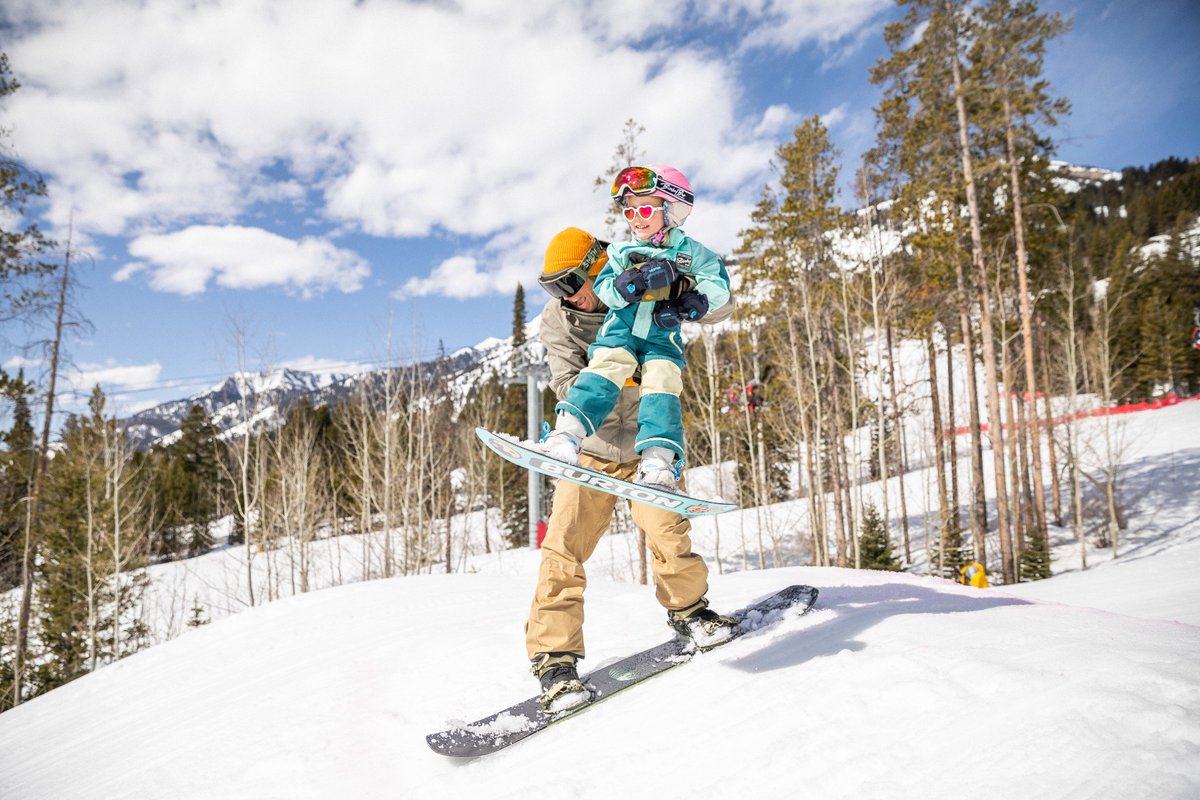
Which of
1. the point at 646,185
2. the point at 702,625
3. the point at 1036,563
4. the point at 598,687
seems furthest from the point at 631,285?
the point at 1036,563

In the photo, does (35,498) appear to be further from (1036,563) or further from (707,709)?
(1036,563)

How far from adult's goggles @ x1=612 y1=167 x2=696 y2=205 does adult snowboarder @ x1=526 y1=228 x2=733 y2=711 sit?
34 cm

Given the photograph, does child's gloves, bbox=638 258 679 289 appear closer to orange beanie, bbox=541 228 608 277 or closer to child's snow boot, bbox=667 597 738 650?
orange beanie, bbox=541 228 608 277

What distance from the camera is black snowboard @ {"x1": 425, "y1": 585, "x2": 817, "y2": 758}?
2.42 m

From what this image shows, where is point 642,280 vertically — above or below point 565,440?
above

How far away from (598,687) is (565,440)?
1256 mm

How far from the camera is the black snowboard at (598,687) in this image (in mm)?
2422

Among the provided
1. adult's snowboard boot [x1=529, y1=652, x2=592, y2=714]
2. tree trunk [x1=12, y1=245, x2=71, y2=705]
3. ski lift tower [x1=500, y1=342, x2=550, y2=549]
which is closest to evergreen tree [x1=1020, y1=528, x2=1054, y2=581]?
ski lift tower [x1=500, y1=342, x2=550, y2=549]

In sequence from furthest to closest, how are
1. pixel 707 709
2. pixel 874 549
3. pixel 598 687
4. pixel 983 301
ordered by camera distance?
pixel 874 549 → pixel 983 301 → pixel 598 687 → pixel 707 709

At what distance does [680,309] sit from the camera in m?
2.85

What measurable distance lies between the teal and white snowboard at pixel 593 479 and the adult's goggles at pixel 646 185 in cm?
141

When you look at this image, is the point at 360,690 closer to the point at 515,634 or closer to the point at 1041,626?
the point at 515,634

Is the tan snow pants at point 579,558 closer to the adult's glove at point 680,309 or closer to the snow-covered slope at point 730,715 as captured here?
the snow-covered slope at point 730,715

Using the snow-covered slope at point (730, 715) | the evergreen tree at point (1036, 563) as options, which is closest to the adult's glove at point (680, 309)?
the snow-covered slope at point (730, 715)
